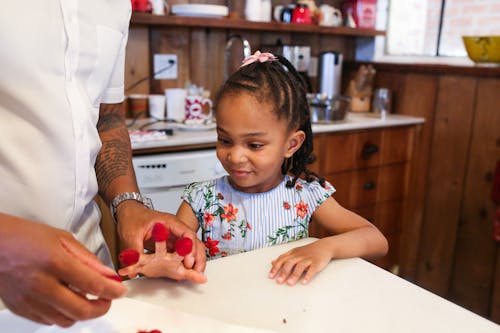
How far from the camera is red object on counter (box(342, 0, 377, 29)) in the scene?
9.05ft

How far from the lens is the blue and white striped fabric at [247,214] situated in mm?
1157

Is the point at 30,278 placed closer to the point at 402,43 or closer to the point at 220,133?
the point at 220,133

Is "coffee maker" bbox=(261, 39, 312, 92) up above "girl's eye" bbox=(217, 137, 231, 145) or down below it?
above

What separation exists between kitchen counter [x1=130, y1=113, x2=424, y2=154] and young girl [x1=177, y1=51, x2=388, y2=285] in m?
0.64

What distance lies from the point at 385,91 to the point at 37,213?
7.31 feet

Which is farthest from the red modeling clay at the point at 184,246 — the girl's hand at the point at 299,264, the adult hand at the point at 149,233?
the girl's hand at the point at 299,264

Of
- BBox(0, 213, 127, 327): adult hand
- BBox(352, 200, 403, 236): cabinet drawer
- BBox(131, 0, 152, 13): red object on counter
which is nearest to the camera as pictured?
BBox(0, 213, 127, 327): adult hand

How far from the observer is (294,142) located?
1.19 metres

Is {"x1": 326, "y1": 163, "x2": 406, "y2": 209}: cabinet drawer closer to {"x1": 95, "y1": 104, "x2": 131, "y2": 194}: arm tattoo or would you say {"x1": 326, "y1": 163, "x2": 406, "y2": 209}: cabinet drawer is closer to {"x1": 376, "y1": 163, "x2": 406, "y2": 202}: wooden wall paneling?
{"x1": 376, "y1": 163, "x2": 406, "y2": 202}: wooden wall paneling

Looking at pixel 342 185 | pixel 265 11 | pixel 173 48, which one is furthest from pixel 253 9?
pixel 342 185

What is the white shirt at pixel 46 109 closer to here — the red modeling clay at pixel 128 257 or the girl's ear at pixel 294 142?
the red modeling clay at pixel 128 257

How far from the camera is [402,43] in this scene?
291 cm

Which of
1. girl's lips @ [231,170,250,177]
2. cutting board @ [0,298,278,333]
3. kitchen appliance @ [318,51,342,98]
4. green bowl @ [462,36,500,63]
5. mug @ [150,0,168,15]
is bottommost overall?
cutting board @ [0,298,278,333]

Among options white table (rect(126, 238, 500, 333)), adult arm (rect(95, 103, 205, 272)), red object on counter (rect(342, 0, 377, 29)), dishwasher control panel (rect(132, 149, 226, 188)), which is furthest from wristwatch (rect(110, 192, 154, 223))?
red object on counter (rect(342, 0, 377, 29))
